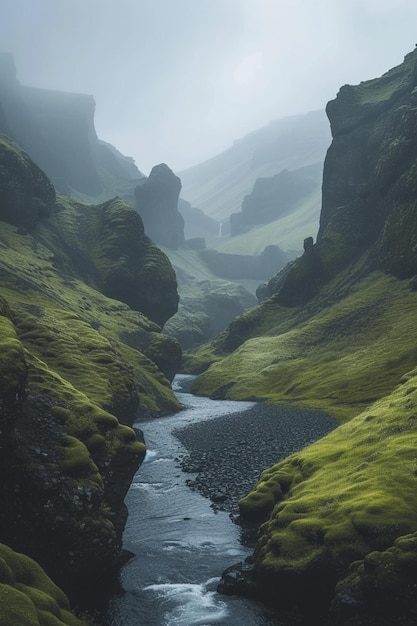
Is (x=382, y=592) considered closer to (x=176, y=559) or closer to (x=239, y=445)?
(x=176, y=559)

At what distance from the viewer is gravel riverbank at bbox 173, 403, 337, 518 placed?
54.1 m

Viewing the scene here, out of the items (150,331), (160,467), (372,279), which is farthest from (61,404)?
(372,279)

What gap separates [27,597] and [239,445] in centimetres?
5275

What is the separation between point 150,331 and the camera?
170 meters

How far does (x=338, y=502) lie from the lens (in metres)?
35.6

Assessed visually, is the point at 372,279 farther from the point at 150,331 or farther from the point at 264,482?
the point at 264,482

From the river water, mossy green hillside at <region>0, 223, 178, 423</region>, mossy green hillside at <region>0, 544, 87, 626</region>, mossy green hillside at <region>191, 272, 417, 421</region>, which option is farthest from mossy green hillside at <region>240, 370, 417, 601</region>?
mossy green hillside at <region>191, 272, 417, 421</region>

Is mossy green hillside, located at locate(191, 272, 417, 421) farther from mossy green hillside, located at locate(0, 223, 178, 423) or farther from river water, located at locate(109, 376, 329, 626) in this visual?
river water, located at locate(109, 376, 329, 626)

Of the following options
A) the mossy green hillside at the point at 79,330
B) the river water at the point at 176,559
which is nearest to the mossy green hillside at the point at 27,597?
the river water at the point at 176,559

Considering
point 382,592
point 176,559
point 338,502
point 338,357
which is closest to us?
point 382,592

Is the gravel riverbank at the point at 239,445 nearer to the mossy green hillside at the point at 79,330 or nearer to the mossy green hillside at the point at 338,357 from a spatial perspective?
the mossy green hillside at the point at 338,357

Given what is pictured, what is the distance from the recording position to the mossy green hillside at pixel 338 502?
30.4 m

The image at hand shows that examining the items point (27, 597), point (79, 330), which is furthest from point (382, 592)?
point (79, 330)

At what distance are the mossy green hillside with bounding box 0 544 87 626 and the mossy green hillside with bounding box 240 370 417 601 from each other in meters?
13.9
